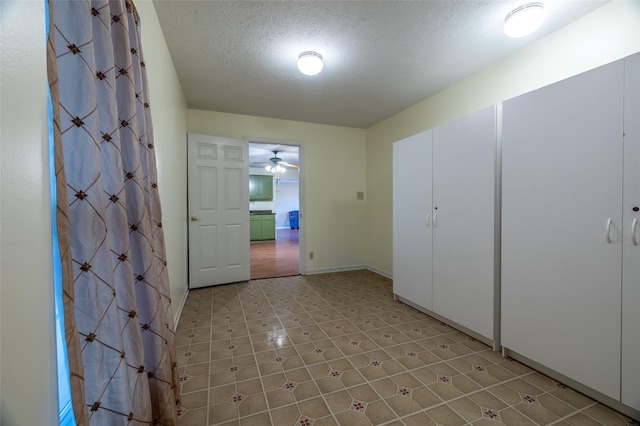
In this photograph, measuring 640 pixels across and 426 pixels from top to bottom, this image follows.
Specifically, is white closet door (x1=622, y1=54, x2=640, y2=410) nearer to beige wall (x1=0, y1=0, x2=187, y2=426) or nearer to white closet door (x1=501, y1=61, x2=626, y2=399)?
white closet door (x1=501, y1=61, x2=626, y2=399)

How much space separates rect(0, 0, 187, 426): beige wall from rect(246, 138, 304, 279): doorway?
131 inches

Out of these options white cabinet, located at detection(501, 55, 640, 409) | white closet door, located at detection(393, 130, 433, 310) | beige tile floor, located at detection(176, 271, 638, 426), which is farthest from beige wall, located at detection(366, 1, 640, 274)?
beige tile floor, located at detection(176, 271, 638, 426)

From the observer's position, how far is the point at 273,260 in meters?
5.37

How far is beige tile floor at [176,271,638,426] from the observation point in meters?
1.39

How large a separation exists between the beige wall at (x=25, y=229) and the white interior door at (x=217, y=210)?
2.84 m

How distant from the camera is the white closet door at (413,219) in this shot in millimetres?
2598

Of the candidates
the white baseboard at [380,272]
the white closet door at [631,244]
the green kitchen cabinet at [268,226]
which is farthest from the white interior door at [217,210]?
the green kitchen cabinet at [268,226]

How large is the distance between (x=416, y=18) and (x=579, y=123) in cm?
128

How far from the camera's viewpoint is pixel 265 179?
9188 millimetres

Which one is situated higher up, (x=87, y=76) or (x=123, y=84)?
(x=123, y=84)

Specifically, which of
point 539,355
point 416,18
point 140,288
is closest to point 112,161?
point 140,288

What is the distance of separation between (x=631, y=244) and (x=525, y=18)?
156 centimetres

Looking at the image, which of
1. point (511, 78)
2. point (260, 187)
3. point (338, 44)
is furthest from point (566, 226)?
point (260, 187)

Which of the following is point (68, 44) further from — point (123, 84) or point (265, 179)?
point (265, 179)
